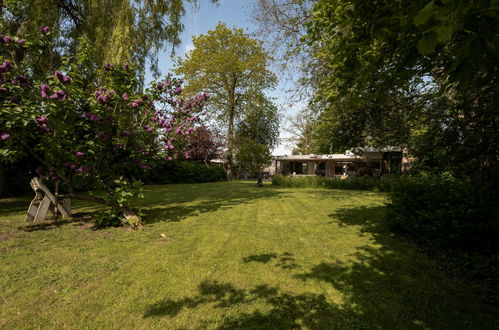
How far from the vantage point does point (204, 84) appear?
25141 millimetres

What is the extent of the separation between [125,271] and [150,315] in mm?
1364

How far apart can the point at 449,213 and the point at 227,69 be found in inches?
947

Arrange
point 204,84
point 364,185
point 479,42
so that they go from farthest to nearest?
point 204,84 → point 364,185 → point 479,42

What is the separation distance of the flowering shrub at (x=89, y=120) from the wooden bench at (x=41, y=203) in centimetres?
64

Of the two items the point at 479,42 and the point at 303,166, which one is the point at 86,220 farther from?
the point at 303,166

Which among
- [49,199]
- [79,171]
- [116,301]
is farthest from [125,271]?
[49,199]

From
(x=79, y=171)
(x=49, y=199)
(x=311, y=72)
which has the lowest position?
(x=49, y=199)

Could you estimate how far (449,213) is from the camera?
13.5 ft

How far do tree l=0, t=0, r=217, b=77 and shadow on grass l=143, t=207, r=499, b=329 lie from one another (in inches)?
288

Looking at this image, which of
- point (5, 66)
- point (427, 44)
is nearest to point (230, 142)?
point (5, 66)

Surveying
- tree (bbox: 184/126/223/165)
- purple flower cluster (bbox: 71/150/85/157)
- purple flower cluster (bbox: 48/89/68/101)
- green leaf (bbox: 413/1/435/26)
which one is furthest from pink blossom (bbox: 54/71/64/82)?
tree (bbox: 184/126/223/165)

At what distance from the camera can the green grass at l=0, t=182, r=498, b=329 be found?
2539mm

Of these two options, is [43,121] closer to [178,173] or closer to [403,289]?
[403,289]

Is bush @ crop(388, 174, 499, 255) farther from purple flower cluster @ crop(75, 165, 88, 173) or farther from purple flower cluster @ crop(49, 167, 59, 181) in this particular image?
purple flower cluster @ crop(49, 167, 59, 181)
